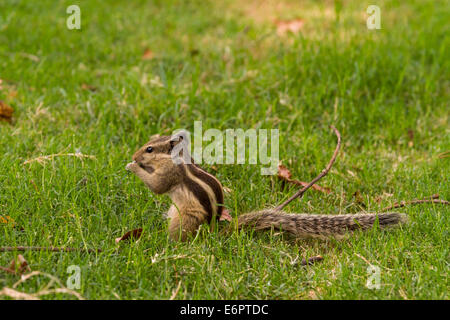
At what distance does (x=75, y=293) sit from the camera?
10.1 ft

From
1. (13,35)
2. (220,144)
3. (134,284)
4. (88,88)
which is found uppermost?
(13,35)

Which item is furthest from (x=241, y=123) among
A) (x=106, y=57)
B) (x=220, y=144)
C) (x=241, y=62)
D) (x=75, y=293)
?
(x=75, y=293)

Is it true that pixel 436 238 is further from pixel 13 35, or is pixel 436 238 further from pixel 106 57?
pixel 13 35

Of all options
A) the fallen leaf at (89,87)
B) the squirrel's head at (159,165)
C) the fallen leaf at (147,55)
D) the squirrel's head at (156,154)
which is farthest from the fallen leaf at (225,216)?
the fallen leaf at (147,55)

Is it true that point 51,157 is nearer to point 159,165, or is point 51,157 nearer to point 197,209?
point 159,165

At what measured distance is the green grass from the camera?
3.54 metres

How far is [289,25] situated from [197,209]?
14.5 feet

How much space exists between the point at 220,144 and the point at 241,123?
49 cm

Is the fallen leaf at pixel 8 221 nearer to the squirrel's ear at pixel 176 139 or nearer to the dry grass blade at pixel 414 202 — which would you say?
the squirrel's ear at pixel 176 139

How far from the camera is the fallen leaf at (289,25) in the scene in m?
7.52

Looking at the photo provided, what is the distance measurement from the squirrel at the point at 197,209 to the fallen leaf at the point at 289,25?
12.9 feet

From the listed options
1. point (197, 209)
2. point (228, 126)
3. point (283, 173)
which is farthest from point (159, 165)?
point (228, 126)

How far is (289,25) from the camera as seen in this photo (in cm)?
765

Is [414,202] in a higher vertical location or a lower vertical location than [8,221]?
lower
